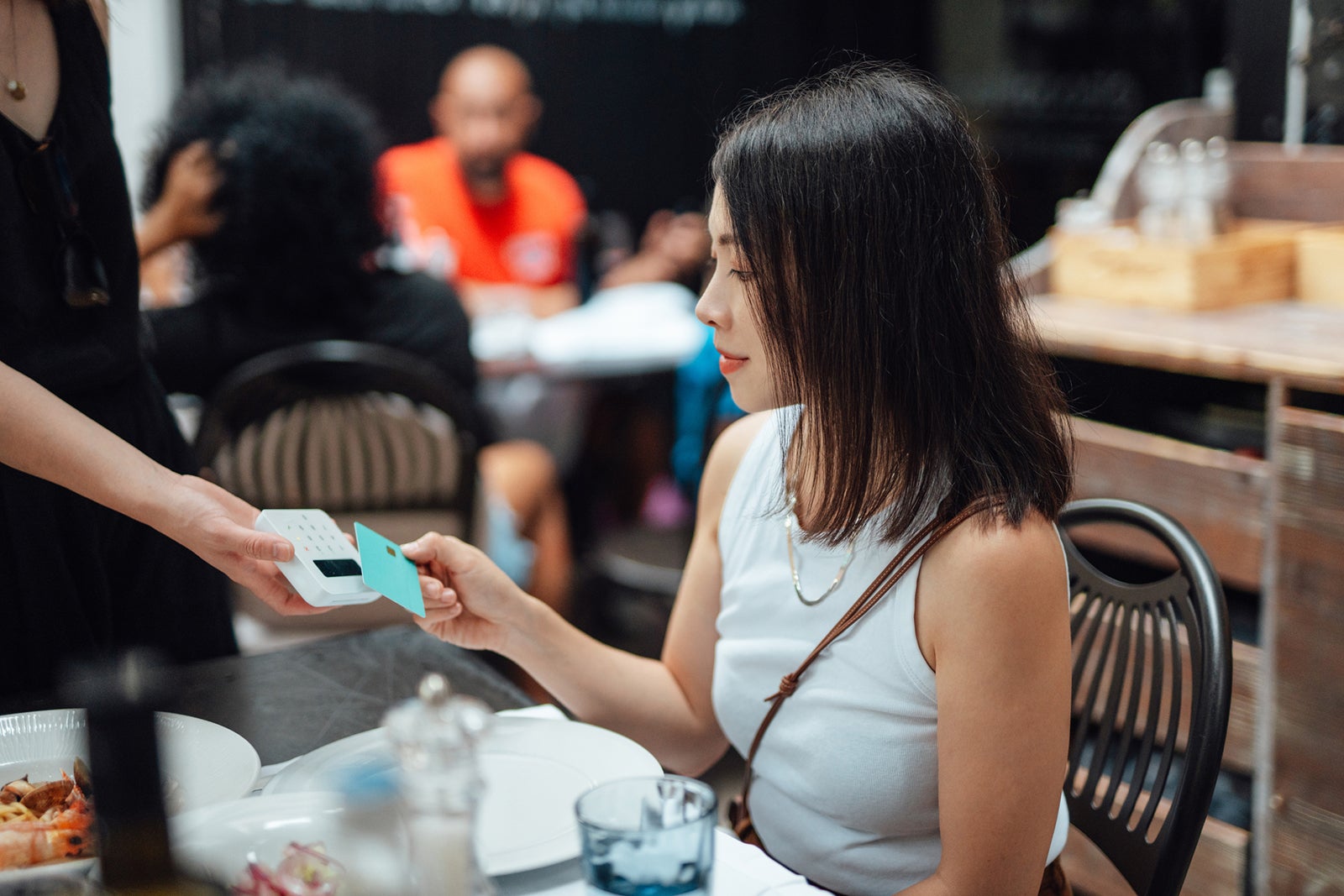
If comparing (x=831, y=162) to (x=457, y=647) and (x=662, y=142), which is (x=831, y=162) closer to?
(x=457, y=647)

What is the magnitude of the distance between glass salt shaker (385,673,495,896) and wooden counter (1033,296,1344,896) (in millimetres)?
1388

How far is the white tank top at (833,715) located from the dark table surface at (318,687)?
0.72 ft

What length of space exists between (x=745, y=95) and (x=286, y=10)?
146 inches

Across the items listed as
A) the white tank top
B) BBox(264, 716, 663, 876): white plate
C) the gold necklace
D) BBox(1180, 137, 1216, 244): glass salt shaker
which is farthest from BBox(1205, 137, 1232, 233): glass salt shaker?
the gold necklace

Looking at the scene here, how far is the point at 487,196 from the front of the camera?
4180 millimetres

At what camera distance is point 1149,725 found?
43.1 inches

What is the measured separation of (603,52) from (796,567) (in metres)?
4.35

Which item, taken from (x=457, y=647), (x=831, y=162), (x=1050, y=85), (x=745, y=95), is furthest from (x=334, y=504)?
(x=1050, y=85)

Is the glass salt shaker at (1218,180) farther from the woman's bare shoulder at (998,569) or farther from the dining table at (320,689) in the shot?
the dining table at (320,689)

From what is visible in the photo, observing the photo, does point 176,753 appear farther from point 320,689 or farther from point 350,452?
point 350,452

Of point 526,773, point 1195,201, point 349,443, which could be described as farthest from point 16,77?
point 1195,201

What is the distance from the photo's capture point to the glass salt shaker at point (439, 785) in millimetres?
490

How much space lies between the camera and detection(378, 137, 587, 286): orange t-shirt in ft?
13.3

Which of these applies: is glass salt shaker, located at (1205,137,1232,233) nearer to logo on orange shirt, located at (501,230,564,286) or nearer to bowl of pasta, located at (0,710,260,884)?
bowl of pasta, located at (0,710,260,884)
